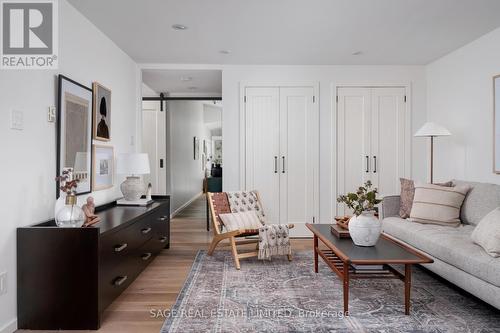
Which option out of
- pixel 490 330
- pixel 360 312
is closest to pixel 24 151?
pixel 360 312

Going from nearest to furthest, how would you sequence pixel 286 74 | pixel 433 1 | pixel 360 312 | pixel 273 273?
pixel 360 312
pixel 433 1
pixel 273 273
pixel 286 74

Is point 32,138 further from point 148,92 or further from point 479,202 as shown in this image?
point 148,92

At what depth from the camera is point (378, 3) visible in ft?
9.75

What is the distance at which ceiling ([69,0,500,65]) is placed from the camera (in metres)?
3.03

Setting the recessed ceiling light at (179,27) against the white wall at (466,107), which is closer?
the recessed ceiling light at (179,27)

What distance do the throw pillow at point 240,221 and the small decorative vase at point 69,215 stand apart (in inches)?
69.8

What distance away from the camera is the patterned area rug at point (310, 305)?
92.0 inches

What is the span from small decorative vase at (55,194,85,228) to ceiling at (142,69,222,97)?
2947 mm

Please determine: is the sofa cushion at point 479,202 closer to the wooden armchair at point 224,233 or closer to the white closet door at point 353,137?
the white closet door at point 353,137

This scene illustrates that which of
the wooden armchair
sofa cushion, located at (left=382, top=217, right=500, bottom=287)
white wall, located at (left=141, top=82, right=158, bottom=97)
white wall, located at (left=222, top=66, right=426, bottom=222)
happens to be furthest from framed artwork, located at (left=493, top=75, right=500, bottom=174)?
white wall, located at (left=141, top=82, right=158, bottom=97)

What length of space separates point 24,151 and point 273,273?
2389 millimetres

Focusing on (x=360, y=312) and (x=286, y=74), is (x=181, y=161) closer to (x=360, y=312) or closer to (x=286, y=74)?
(x=286, y=74)

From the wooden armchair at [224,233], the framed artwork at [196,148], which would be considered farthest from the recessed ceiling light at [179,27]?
the framed artwork at [196,148]

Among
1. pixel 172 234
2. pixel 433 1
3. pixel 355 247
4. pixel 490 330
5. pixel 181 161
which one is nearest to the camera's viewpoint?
pixel 490 330
